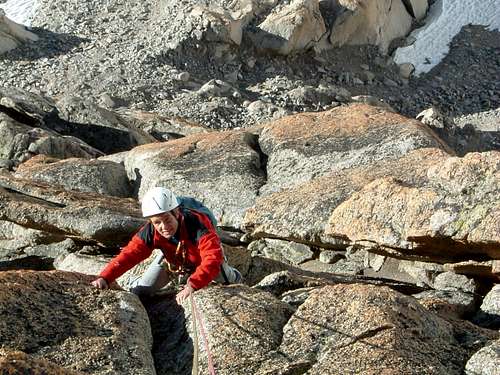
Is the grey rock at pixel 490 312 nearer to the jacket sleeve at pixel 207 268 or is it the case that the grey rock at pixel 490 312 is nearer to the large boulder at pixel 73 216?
the jacket sleeve at pixel 207 268

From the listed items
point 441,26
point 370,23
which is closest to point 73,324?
point 370,23

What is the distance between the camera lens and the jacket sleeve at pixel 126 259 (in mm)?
11711

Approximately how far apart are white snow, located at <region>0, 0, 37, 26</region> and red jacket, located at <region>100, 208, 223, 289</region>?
3890 cm

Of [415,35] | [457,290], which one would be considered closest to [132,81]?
[415,35]

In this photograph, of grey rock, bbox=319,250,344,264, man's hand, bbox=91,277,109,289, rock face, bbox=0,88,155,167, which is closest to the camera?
man's hand, bbox=91,277,109,289

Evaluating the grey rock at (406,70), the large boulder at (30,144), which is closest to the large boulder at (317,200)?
the large boulder at (30,144)

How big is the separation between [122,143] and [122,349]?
20.3m

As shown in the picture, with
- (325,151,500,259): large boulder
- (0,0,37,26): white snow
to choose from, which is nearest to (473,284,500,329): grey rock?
(325,151,500,259): large boulder

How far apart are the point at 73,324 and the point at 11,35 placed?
3707 cm

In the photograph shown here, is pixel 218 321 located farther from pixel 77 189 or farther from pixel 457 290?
pixel 77 189

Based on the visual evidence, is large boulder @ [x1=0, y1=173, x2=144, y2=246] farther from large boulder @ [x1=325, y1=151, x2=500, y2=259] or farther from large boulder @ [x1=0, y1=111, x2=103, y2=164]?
large boulder @ [x1=0, y1=111, x2=103, y2=164]

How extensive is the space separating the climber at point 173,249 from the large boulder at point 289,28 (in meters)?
35.1

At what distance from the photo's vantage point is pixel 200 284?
11.3 metres

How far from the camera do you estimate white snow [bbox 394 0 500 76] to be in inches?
2094
